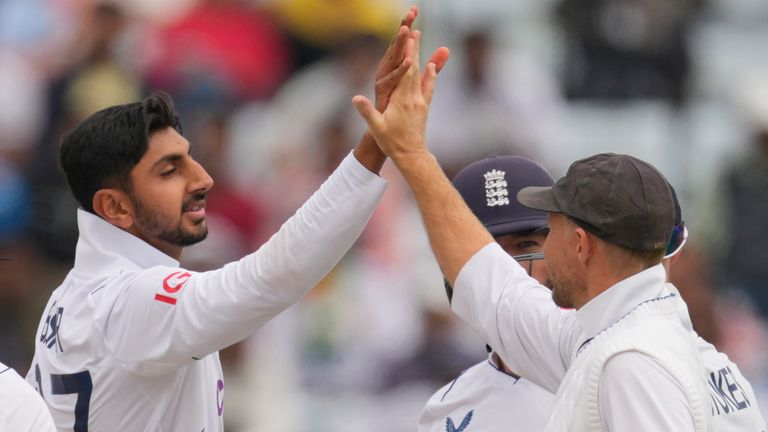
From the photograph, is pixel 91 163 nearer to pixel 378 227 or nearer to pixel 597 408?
pixel 597 408

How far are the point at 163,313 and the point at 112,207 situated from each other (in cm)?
53

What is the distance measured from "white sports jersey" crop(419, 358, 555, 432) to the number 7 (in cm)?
108

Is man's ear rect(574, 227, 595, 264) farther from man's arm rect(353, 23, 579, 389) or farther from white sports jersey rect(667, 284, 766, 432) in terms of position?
man's arm rect(353, 23, 579, 389)

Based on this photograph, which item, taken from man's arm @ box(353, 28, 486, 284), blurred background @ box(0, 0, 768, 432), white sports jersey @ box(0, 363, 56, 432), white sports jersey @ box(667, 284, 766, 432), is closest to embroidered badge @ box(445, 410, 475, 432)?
man's arm @ box(353, 28, 486, 284)

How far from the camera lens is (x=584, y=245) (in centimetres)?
316

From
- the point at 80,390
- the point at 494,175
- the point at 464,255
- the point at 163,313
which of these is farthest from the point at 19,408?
the point at 494,175

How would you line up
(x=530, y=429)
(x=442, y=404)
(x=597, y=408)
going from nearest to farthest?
(x=597, y=408) → (x=530, y=429) → (x=442, y=404)

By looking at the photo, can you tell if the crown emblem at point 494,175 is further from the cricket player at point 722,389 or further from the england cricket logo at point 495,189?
the cricket player at point 722,389

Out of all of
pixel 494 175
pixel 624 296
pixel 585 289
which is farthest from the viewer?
pixel 494 175

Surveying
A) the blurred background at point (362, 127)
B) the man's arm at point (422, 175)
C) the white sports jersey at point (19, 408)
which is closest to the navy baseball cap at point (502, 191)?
the man's arm at point (422, 175)

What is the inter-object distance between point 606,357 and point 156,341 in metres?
1.40

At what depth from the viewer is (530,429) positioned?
389 cm

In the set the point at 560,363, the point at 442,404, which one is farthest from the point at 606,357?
the point at 442,404

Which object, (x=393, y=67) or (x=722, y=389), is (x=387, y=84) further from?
(x=722, y=389)
